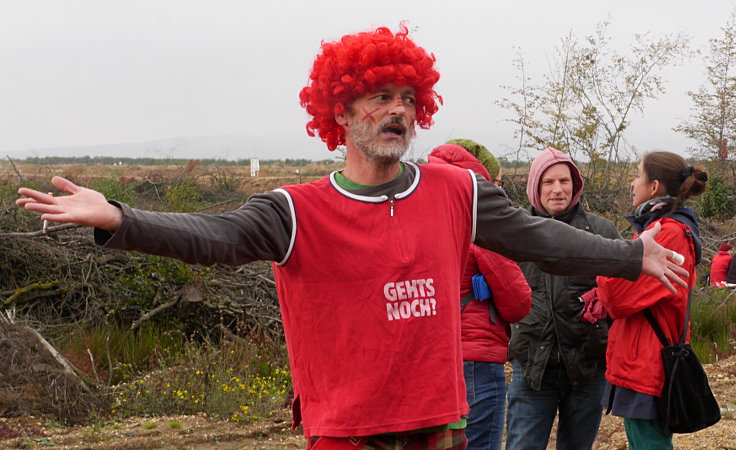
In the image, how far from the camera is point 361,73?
294cm

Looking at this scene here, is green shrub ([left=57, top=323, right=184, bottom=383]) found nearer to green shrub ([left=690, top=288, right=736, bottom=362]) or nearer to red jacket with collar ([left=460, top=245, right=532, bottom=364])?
red jacket with collar ([left=460, top=245, right=532, bottom=364])

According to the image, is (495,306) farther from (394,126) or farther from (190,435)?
(190,435)

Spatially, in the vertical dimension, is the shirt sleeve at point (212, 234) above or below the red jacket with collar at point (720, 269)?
above

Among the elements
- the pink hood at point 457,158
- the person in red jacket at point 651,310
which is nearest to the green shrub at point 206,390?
the pink hood at point 457,158

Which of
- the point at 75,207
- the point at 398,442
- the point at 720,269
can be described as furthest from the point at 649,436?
the point at 720,269

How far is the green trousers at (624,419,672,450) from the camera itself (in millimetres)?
3863

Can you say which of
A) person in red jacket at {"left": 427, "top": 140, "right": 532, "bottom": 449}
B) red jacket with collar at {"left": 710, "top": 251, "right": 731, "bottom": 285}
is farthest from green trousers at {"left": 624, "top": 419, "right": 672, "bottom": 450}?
red jacket with collar at {"left": 710, "top": 251, "right": 731, "bottom": 285}

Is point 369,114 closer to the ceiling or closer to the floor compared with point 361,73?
closer to the floor

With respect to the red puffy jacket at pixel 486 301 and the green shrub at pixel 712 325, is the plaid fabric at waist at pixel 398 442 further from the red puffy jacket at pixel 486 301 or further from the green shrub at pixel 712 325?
the green shrub at pixel 712 325

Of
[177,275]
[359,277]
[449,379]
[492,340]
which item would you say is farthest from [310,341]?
[177,275]

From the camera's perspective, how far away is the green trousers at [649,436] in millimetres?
3863

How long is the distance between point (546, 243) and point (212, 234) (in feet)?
3.70

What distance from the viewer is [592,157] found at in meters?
12.6

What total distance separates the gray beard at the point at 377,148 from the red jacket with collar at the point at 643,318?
56.5 inches
